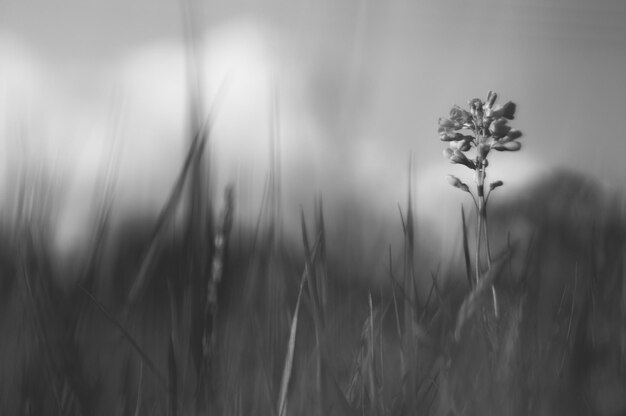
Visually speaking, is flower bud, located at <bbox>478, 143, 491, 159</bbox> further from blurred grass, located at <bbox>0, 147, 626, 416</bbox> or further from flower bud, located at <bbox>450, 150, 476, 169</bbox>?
blurred grass, located at <bbox>0, 147, 626, 416</bbox>

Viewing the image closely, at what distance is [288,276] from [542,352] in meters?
0.56

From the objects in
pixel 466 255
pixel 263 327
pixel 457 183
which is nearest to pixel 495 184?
pixel 457 183

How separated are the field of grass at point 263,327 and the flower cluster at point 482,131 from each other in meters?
1.14

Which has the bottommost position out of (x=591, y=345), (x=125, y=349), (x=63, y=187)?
(x=591, y=345)

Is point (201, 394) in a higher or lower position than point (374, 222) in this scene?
lower

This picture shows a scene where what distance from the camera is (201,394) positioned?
934 mm

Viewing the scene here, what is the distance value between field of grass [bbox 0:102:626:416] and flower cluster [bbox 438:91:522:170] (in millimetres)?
1143

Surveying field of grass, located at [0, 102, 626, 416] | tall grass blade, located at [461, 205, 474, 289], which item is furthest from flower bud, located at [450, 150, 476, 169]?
field of grass, located at [0, 102, 626, 416]

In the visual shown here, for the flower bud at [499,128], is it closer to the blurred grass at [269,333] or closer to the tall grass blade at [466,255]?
the tall grass blade at [466,255]

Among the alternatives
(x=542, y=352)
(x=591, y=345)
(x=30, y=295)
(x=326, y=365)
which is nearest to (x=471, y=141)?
(x=591, y=345)

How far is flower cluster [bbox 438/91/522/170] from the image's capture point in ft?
9.06

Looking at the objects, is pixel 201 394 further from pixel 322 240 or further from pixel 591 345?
pixel 591 345

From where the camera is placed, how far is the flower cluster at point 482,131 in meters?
2.76

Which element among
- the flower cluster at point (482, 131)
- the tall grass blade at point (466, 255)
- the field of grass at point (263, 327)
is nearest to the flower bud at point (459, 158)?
the flower cluster at point (482, 131)
